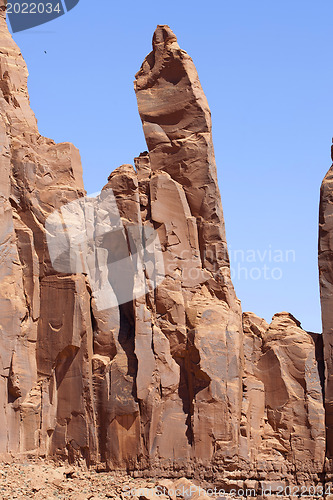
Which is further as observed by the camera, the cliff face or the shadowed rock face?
the shadowed rock face

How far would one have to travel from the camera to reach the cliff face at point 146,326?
119ft

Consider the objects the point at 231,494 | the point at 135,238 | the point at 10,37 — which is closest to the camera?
the point at 231,494

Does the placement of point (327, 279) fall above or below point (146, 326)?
above

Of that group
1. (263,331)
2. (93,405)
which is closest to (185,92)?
(263,331)

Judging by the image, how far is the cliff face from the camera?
3631 centimetres

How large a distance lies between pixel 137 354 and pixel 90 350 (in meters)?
1.55

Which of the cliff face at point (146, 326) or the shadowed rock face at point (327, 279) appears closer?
the cliff face at point (146, 326)

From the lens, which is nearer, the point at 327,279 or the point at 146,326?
the point at 146,326

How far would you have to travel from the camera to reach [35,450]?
119 ft

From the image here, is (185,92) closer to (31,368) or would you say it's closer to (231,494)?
(31,368)

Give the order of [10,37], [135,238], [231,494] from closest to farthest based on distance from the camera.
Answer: [231,494] → [135,238] → [10,37]

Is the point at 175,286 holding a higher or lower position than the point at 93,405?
higher

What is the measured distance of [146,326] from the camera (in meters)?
37.1

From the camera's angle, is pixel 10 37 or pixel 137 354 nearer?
pixel 137 354
